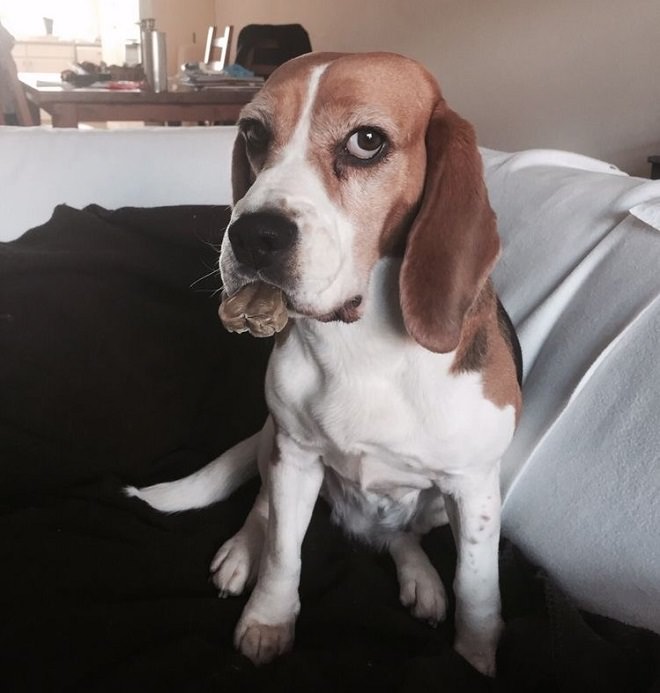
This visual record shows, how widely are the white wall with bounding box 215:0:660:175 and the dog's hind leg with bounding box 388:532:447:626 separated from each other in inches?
70.7

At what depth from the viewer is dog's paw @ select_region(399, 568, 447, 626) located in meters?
1.12

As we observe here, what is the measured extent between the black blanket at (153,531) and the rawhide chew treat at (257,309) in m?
0.43

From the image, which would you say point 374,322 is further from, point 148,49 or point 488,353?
point 148,49

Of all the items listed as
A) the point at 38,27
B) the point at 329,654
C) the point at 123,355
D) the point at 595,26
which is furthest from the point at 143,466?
the point at 38,27

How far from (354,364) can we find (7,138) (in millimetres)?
1263

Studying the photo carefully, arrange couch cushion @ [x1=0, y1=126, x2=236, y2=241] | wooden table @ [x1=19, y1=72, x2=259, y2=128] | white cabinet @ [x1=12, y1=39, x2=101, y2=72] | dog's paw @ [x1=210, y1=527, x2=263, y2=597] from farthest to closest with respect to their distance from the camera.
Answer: white cabinet @ [x1=12, y1=39, x2=101, y2=72] < wooden table @ [x1=19, y1=72, x2=259, y2=128] < couch cushion @ [x1=0, y1=126, x2=236, y2=241] < dog's paw @ [x1=210, y1=527, x2=263, y2=597]

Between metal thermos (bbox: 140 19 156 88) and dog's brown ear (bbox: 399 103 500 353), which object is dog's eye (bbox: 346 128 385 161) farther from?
metal thermos (bbox: 140 19 156 88)

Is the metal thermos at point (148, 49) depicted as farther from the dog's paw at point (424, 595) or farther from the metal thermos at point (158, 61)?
the dog's paw at point (424, 595)

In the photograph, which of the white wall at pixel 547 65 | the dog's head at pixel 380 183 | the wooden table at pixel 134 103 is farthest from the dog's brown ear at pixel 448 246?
the wooden table at pixel 134 103

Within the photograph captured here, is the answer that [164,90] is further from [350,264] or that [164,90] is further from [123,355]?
[350,264]

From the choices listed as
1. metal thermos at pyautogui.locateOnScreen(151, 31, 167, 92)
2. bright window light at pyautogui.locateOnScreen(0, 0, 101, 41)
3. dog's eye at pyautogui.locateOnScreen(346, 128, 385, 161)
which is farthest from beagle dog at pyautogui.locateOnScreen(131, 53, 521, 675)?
bright window light at pyautogui.locateOnScreen(0, 0, 101, 41)

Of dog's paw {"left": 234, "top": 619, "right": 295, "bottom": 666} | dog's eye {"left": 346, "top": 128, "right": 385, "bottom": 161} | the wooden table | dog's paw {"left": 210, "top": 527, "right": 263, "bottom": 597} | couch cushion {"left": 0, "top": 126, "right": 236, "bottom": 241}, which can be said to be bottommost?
the wooden table

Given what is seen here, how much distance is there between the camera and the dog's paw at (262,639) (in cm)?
105

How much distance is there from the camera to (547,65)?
9.45 ft
